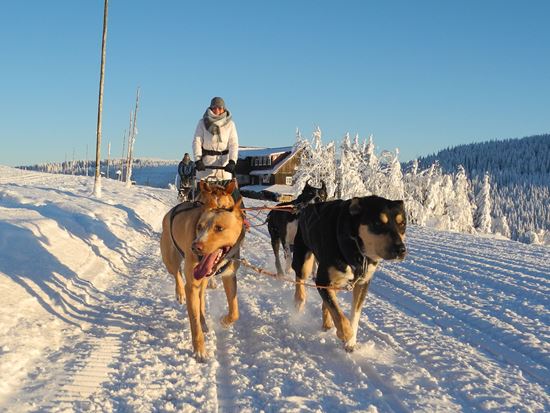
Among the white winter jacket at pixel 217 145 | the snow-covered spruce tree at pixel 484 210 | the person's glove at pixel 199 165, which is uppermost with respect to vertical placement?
the white winter jacket at pixel 217 145

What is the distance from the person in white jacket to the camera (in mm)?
6746

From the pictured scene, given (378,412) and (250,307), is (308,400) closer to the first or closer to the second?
(378,412)

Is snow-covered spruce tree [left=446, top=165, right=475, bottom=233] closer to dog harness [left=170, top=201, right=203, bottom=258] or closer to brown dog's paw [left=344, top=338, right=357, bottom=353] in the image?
dog harness [left=170, top=201, right=203, bottom=258]

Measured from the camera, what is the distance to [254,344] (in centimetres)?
421

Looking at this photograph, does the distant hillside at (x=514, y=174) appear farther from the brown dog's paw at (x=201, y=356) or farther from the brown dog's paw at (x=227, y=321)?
the brown dog's paw at (x=201, y=356)

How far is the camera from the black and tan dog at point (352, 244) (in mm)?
3703

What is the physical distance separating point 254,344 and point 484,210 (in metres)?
56.0

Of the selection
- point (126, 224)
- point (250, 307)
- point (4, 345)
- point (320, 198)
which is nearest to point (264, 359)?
point (250, 307)

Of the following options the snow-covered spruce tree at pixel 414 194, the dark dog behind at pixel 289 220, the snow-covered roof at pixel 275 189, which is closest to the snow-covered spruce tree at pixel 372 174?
the snow-covered spruce tree at pixel 414 194

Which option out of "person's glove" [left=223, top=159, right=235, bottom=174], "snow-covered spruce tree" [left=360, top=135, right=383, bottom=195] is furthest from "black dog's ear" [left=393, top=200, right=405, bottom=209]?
"snow-covered spruce tree" [left=360, top=135, right=383, bottom=195]

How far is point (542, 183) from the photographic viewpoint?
15000 cm

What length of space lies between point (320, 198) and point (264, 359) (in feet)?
11.5

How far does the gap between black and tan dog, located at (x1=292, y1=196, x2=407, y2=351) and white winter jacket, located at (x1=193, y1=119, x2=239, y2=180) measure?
2.59 m

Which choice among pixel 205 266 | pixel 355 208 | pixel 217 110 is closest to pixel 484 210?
pixel 217 110
